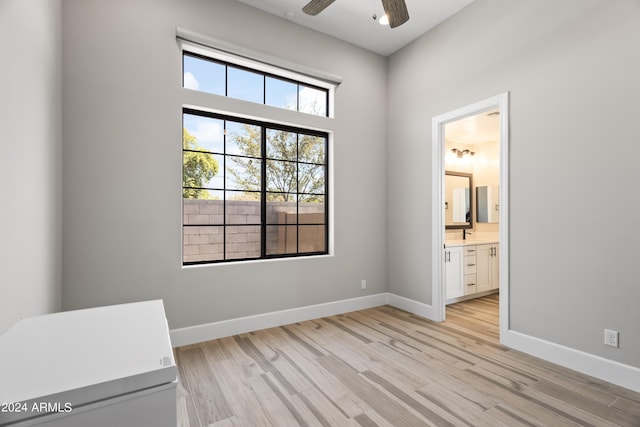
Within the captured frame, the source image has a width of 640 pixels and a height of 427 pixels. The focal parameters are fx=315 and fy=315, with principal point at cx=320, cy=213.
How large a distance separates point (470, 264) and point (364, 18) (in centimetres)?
339

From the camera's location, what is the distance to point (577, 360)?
7.70 ft

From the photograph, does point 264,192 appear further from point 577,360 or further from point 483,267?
point 483,267

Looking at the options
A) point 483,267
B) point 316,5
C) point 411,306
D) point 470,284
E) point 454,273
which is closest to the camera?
point 316,5

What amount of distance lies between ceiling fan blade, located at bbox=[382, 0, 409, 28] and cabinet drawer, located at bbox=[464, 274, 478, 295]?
132 inches

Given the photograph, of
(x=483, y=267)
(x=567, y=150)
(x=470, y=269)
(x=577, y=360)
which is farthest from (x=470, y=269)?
(x=567, y=150)

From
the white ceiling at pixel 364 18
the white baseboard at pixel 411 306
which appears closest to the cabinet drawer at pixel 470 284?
the white baseboard at pixel 411 306

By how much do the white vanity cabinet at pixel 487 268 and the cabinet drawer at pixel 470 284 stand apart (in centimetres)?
7

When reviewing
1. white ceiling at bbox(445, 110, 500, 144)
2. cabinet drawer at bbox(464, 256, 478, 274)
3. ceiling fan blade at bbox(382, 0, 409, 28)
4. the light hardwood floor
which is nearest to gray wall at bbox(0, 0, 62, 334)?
the light hardwood floor

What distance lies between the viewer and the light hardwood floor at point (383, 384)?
181cm

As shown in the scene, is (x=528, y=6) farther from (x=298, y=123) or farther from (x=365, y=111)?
(x=298, y=123)

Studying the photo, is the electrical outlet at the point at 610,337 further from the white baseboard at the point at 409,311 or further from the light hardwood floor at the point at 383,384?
the light hardwood floor at the point at 383,384

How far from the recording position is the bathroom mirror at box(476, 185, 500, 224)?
208 inches

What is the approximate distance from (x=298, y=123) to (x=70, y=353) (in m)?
2.87

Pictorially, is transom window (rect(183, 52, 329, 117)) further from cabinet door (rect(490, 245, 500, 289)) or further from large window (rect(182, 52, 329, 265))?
cabinet door (rect(490, 245, 500, 289))
